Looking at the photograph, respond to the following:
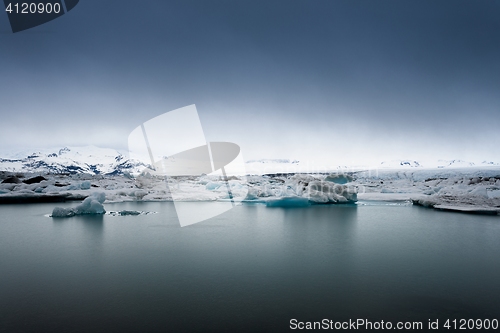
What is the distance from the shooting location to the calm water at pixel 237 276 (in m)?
2.51

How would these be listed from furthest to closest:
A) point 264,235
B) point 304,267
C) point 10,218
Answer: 1. point 10,218
2. point 264,235
3. point 304,267

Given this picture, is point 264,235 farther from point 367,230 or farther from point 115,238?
point 115,238

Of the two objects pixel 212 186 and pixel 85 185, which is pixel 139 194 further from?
pixel 212 186

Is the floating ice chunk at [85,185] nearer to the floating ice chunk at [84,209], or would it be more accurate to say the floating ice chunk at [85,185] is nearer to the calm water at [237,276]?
the floating ice chunk at [84,209]

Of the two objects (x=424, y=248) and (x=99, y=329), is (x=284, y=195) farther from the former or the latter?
(x=99, y=329)

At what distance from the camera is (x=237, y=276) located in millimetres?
3459

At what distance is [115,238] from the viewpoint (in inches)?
216

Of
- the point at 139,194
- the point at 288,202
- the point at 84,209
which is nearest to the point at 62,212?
the point at 84,209

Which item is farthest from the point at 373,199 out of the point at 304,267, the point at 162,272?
the point at 162,272

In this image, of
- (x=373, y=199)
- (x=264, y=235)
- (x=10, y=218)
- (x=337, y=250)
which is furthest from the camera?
(x=373, y=199)

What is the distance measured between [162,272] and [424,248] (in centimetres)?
399

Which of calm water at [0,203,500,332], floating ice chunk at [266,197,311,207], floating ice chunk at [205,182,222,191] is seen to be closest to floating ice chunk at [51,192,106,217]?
calm water at [0,203,500,332]

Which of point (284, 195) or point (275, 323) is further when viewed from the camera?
point (284, 195)

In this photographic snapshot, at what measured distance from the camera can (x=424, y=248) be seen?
15.8 feet
